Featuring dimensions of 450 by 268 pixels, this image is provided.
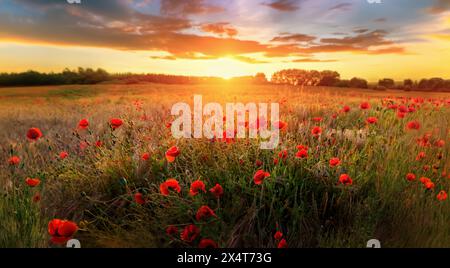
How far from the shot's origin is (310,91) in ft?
27.3

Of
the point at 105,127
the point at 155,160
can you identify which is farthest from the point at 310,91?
the point at 155,160

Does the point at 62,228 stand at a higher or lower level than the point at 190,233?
higher

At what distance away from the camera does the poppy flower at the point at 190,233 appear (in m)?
2.21

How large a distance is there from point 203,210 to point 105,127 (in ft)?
12.0

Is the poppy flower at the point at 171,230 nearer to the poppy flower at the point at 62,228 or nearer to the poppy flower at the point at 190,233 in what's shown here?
the poppy flower at the point at 190,233

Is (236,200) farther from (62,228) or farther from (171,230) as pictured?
(62,228)

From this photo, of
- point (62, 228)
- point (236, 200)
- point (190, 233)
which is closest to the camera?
point (62, 228)

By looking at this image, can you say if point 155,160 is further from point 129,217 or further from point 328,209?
point 328,209

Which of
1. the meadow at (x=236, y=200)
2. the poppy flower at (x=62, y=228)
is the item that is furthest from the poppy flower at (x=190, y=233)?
the poppy flower at (x=62, y=228)

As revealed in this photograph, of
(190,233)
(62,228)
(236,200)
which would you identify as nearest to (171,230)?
(190,233)

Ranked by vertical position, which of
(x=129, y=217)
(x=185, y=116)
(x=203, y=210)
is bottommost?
(x=129, y=217)

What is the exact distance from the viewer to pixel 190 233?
2.32m

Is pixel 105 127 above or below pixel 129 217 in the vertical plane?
above
